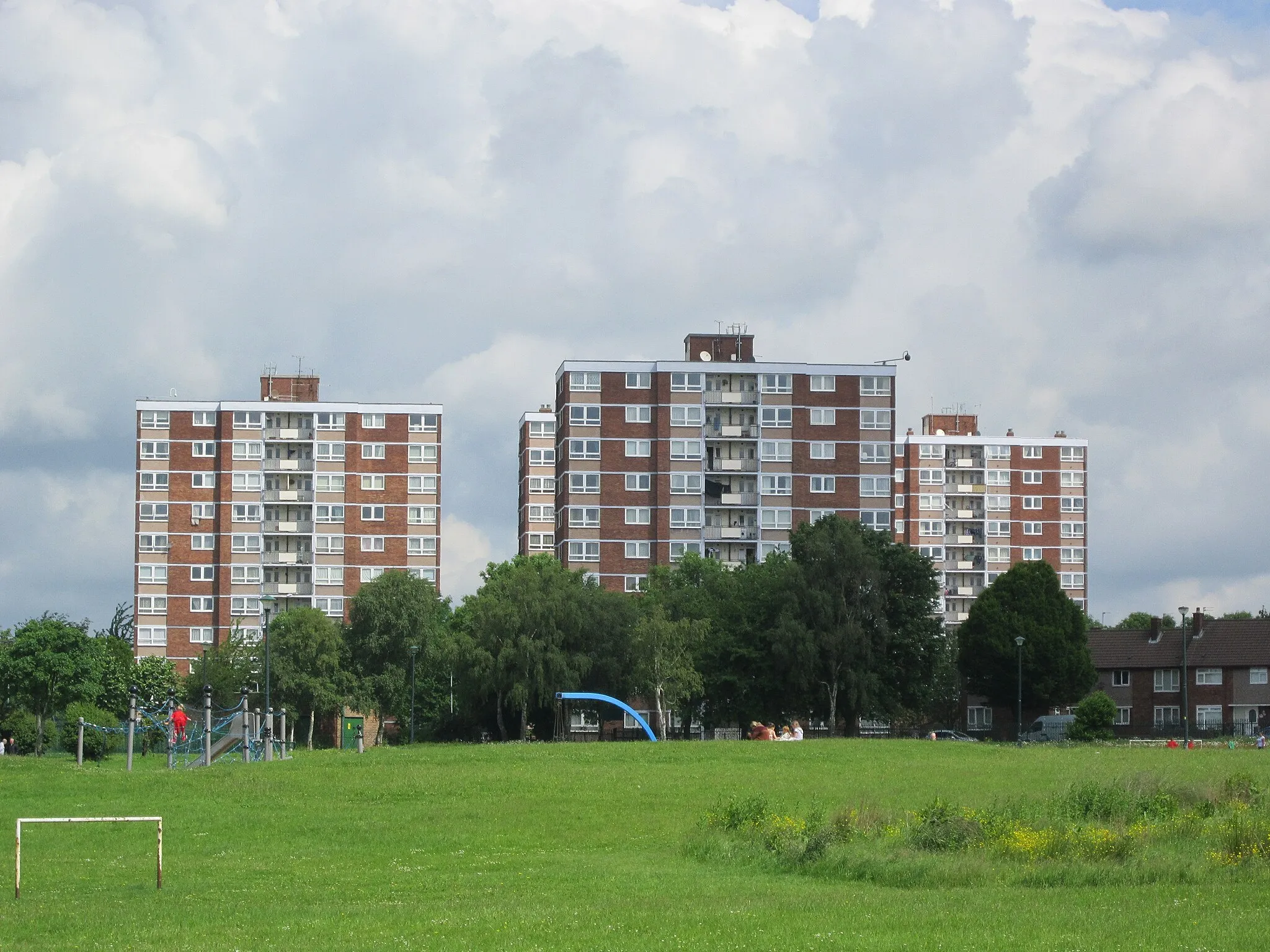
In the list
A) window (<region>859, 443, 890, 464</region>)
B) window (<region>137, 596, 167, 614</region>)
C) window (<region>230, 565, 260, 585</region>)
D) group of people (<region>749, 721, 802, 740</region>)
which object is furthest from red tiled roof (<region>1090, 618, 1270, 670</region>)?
window (<region>137, 596, 167, 614</region>)

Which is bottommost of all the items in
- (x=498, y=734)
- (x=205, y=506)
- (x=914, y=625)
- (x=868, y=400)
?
(x=498, y=734)

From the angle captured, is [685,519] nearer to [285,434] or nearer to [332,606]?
[332,606]

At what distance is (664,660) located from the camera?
299ft

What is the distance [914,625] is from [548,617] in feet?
71.9

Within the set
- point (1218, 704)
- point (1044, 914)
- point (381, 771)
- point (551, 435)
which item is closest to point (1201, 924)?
point (1044, 914)

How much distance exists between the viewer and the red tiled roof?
113m

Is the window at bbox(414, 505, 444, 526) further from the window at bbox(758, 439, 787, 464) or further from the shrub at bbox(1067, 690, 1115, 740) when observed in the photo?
the shrub at bbox(1067, 690, 1115, 740)

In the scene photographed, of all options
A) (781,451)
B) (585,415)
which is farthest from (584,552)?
(781,451)

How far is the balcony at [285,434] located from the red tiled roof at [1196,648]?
216 feet

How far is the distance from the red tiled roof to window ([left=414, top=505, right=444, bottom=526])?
5455 centimetres

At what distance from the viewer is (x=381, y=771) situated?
158 ft

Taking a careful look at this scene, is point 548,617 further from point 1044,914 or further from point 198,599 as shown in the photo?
point 1044,914

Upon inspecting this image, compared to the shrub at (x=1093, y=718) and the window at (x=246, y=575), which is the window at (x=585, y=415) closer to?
the window at (x=246, y=575)

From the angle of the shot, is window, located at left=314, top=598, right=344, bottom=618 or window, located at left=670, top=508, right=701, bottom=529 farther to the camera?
window, located at left=314, top=598, right=344, bottom=618
